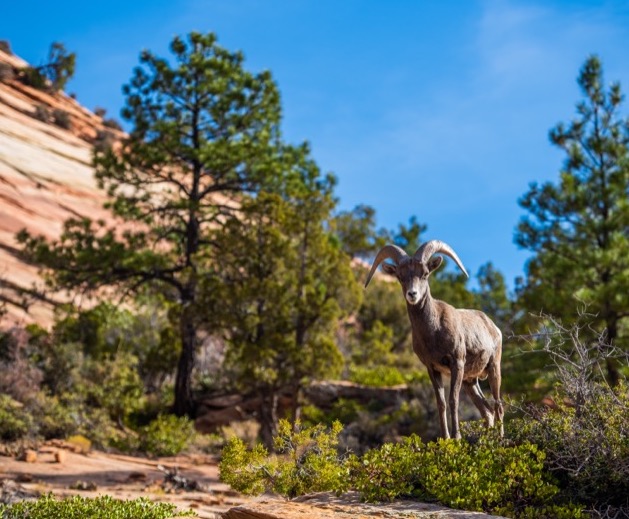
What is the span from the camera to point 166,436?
19.2m

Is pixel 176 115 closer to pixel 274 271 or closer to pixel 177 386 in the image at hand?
pixel 274 271

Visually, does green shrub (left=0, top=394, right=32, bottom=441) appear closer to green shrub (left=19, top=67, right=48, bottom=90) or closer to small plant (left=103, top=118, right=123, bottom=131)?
green shrub (left=19, top=67, right=48, bottom=90)

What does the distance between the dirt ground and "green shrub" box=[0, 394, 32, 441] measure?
0.64 meters

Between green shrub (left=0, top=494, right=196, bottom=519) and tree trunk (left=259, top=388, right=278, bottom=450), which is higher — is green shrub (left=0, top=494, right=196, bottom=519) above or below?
below

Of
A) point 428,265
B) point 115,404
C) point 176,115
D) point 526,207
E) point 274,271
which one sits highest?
point 176,115

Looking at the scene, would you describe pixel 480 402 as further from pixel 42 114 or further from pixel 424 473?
pixel 42 114

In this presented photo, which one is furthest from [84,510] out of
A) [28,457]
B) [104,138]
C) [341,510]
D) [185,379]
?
[104,138]

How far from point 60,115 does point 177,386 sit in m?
32.2

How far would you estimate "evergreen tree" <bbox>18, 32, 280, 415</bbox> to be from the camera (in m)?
21.7

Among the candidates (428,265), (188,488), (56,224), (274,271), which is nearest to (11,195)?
(56,224)

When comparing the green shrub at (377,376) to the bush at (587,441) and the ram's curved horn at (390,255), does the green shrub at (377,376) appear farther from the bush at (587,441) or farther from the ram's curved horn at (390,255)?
the bush at (587,441)

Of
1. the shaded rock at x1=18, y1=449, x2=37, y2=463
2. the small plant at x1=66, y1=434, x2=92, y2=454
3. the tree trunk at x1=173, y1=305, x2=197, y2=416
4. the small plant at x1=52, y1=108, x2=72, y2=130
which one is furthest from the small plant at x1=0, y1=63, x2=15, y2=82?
the shaded rock at x1=18, y1=449, x2=37, y2=463

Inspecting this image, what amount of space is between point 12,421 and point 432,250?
→ 11.9 metres

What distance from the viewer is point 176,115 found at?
23.3m
